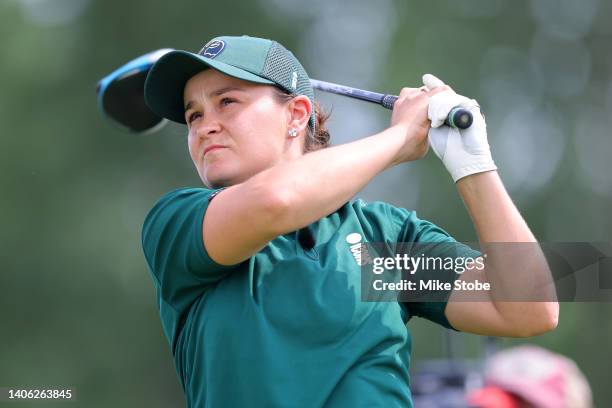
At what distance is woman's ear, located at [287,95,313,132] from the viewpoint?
3.93 m

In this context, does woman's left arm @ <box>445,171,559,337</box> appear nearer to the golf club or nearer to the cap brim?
the cap brim

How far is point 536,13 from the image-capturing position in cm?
1891

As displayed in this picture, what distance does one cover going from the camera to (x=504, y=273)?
3.68m

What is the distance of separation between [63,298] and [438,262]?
12.9 meters

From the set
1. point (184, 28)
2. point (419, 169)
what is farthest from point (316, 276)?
point (184, 28)

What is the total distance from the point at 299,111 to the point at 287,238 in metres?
0.52

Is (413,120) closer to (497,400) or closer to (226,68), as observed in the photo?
(226,68)

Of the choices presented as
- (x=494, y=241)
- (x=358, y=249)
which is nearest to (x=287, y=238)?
(x=358, y=249)

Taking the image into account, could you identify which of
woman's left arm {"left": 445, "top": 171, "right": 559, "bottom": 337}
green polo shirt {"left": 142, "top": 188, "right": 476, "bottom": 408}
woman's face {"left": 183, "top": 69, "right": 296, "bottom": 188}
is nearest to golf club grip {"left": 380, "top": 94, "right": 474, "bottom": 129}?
woman's left arm {"left": 445, "top": 171, "right": 559, "bottom": 337}

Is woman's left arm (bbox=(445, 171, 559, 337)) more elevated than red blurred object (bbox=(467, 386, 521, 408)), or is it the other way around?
woman's left arm (bbox=(445, 171, 559, 337))

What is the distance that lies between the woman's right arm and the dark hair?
0.47 m

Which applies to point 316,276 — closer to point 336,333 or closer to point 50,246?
point 336,333

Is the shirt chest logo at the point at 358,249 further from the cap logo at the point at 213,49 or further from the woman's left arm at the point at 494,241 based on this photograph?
the cap logo at the point at 213,49

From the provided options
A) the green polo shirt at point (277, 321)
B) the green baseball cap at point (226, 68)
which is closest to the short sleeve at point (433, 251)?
the green polo shirt at point (277, 321)
